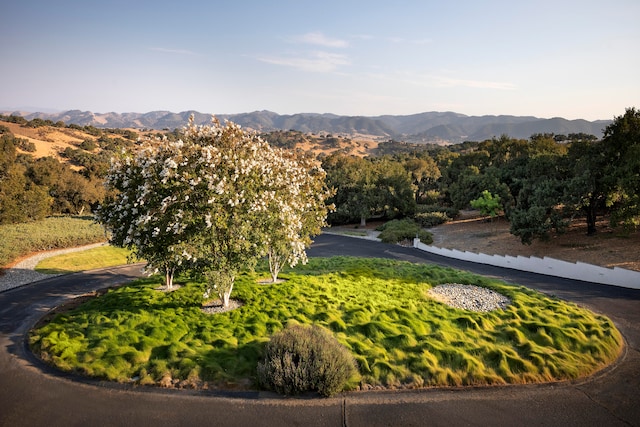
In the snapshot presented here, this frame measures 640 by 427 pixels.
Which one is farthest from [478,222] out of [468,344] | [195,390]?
[195,390]

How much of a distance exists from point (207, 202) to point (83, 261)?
2207cm

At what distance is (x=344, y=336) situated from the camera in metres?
13.8

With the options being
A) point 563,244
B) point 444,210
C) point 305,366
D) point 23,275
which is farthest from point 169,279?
point 444,210

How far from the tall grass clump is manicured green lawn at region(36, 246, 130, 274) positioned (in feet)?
7.79

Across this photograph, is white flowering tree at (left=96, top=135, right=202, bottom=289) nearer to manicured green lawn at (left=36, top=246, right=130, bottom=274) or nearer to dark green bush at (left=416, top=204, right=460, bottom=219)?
manicured green lawn at (left=36, top=246, right=130, bottom=274)

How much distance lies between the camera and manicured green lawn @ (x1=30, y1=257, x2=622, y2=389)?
11539 mm

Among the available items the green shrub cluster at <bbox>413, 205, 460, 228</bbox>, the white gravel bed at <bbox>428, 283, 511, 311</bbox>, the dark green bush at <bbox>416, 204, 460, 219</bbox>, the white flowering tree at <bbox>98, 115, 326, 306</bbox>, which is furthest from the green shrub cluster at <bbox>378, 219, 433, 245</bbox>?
the white flowering tree at <bbox>98, 115, 326, 306</bbox>

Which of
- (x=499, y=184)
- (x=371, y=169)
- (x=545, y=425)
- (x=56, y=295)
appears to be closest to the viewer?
(x=545, y=425)

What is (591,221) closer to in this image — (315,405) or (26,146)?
(315,405)

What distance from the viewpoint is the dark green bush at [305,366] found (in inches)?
415

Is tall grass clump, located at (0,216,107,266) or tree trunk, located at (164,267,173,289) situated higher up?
tree trunk, located at (164,267,173,289)

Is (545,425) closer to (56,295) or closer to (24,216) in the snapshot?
(56,295)

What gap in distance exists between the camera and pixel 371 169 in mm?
62000

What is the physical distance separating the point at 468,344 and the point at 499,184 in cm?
3710
